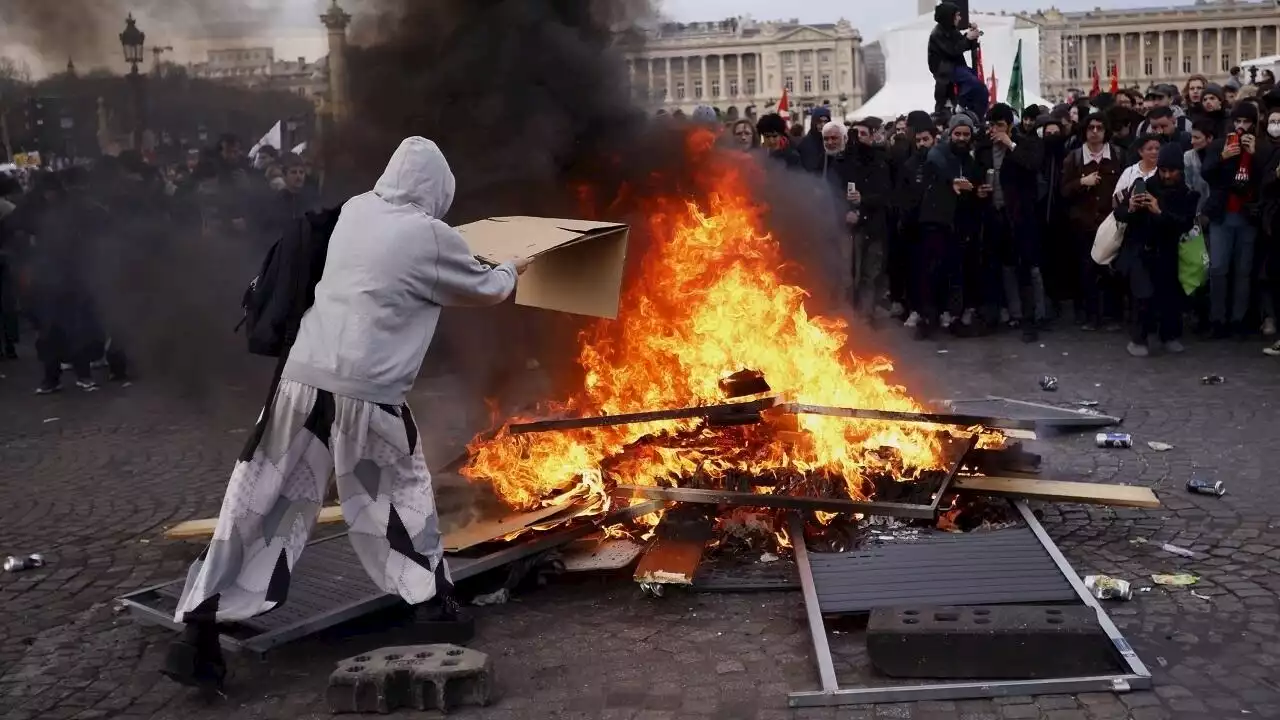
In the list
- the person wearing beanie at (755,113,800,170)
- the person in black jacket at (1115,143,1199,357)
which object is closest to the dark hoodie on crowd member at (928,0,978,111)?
the person wearing beanie at (755,113,800,170)

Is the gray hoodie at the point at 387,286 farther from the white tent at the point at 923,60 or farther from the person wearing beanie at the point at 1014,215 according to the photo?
the white tent at the point at 923,60

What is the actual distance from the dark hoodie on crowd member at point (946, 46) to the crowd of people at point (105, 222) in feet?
25.0

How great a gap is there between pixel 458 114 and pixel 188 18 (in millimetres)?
2278

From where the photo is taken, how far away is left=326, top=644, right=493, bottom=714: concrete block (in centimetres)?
419

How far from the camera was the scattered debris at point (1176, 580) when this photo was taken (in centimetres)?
512

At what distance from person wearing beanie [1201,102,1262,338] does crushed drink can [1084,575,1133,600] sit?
6.77 m

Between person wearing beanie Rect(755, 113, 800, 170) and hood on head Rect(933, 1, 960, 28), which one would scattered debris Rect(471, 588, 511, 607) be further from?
hood on head Rect(933, 1, 960, 28)

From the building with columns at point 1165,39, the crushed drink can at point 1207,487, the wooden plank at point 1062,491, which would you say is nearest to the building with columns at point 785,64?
the building with columns at point 1165,39

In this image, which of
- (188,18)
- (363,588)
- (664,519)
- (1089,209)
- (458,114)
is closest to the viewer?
(363,588)

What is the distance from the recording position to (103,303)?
38.2 ft

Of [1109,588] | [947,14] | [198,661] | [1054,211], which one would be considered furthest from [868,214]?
[198,661]

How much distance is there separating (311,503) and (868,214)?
8.76 m

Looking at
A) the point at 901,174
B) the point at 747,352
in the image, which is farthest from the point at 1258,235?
the point at 747,352

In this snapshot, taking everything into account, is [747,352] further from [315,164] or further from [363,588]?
[315,164]
